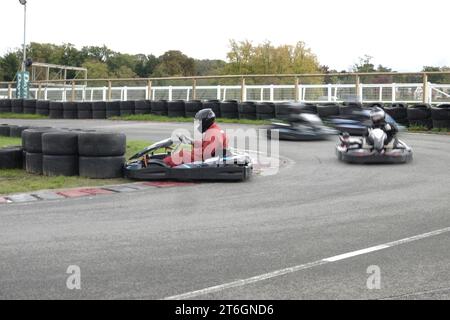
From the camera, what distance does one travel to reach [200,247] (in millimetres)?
5371

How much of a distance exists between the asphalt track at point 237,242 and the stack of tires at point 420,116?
8896mm

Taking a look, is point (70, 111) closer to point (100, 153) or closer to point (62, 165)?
point (62, 165)

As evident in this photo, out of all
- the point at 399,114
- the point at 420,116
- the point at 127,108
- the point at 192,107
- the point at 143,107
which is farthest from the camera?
the point at 127,108

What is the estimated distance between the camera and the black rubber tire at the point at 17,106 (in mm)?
27625

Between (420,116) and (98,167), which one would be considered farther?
(420,116)

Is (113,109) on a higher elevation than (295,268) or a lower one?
higher

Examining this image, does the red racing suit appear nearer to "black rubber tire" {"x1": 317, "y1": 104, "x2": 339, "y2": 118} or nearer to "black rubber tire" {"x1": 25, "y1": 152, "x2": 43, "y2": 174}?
"black rubber tire" {"x1": 25, "y1": 152, "x2": 43, "y2": 174}

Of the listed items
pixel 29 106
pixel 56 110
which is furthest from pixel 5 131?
pixel 29 106

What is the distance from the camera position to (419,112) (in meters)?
17.9

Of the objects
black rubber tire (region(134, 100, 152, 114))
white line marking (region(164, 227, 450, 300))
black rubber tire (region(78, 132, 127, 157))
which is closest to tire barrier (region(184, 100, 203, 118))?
black rubber tire (region(134, 100, 152, 114))

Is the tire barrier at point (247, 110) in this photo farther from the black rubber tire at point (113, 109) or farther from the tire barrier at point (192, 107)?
the black rubber tire at point (113, 109)

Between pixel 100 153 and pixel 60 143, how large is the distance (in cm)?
62
